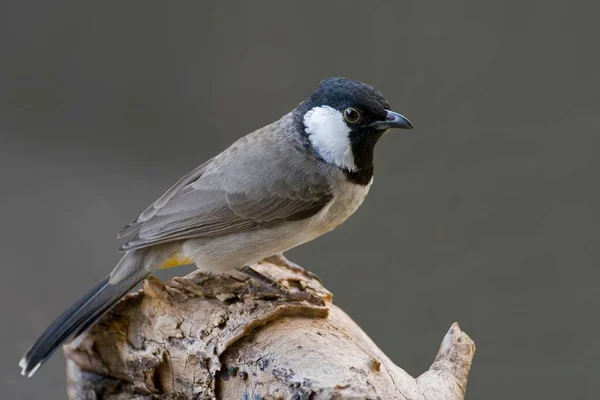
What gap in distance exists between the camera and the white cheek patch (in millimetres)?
3111

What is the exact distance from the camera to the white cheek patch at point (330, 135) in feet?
10.2

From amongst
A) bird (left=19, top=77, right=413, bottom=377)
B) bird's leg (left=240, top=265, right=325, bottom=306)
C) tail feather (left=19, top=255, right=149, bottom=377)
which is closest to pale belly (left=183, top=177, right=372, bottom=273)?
bird (left=19, top=77, right=413, bottom=377)

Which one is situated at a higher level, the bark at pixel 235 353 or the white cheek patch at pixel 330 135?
the white cheek patch at pixel 330 135

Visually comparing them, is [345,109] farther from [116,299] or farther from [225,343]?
[116,299]

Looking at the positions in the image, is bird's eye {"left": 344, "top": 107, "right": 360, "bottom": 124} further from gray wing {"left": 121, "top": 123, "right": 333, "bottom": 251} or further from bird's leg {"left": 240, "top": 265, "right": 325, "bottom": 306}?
bird's leg {"left": 240, "top": 265, "right": 325, "bottom": 306}

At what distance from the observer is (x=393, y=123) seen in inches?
119

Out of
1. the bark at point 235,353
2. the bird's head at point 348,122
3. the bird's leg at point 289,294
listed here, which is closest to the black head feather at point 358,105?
the bird's head at point 348,122

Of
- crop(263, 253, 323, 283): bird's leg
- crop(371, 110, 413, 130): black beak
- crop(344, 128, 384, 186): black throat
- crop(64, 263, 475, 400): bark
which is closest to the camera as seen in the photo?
crop(64, 263, 475, 400): bark

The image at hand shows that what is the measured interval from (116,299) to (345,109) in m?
1.31

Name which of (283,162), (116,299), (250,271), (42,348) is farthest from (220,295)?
(42,348)

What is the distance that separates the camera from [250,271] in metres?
3.33

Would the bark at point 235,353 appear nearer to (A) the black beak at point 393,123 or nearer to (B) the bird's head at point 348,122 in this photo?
(B) the bird's head at point 348,122

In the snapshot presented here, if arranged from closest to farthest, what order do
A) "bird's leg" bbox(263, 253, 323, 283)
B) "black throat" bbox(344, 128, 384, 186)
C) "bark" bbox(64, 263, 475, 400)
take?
"bark" bbox(64, 263, 475, 400)
"black throat" bbox(344, 128, 384, 186)
"bird's leg" bbox(263, 253, 323, 283)

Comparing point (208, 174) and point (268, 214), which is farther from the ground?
point (208, 174)
